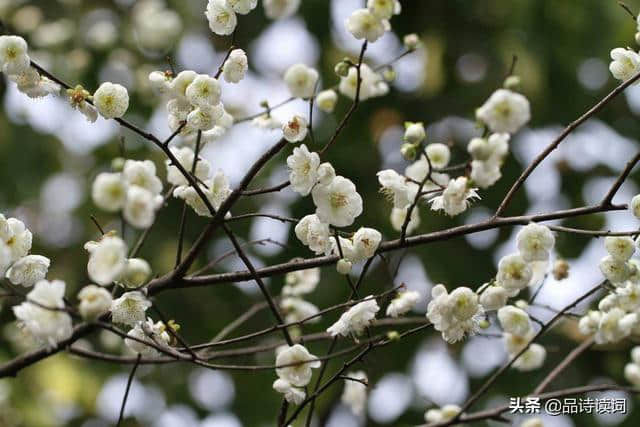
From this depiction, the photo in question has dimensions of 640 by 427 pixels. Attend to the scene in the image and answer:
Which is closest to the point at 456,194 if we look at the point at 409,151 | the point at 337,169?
the point at 409,151

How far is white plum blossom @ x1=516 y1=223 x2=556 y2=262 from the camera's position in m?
1.10

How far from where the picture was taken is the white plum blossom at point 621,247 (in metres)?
1.21

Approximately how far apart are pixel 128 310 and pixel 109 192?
25 cm

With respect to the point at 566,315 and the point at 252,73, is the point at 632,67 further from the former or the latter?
the point at 252,73

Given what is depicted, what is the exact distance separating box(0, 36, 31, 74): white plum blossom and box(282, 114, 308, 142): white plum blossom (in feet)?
1.14

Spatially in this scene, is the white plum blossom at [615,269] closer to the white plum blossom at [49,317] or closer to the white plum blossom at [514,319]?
the white plum blossom at [514,319]

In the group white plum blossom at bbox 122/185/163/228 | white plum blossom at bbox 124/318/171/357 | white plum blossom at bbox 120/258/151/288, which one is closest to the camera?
white plum blossom at bbox 122/185/163/228

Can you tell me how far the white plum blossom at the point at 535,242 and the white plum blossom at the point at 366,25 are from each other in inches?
13.3

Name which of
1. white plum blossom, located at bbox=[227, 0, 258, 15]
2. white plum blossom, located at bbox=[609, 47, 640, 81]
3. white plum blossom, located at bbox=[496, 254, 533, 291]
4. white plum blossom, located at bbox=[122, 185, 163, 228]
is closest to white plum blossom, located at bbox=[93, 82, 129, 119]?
white plum blossom, located at bbox=[227, 0, 258, 15]

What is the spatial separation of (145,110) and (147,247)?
54cm

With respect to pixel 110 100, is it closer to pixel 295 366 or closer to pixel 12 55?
pixel 12 55

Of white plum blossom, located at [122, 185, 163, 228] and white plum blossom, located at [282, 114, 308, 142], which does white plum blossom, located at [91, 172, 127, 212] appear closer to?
white plum blossom, located at [122, 185, 163, 228]

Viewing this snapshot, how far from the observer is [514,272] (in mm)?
1159

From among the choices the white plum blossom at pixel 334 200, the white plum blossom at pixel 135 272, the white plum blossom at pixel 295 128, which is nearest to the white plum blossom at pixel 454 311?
the white plum blossom at pixel 334 200
